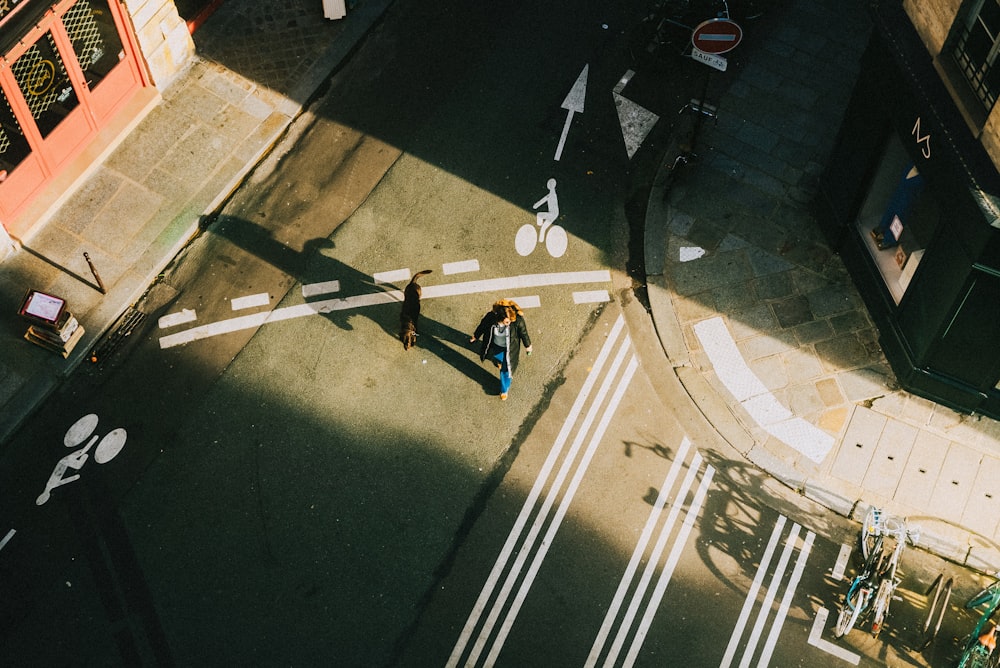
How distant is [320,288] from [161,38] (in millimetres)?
Result: 5965

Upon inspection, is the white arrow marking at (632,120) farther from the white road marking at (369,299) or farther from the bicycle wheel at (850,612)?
the bicycle wheel at (850,612)

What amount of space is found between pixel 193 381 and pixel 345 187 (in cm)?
454

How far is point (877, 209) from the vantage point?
630 inches

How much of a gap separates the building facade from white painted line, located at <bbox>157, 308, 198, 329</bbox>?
3108mm

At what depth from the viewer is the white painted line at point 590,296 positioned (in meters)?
16.4

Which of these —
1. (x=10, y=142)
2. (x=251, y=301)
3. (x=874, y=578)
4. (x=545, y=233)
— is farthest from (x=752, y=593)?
(x=10, y=142)

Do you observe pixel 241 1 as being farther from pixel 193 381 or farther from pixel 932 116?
pixel 932 116

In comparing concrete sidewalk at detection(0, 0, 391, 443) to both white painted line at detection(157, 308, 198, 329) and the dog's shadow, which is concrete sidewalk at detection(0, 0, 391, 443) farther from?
the dog's shadow

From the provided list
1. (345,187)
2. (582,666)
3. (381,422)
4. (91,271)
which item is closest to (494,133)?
(345,187)

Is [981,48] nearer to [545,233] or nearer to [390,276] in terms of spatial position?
[545,233]

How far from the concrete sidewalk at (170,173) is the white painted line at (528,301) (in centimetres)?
572

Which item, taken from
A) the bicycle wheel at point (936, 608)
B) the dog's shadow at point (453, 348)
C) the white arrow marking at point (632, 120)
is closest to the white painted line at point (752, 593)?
the bicycle wheel at point (936, 608)

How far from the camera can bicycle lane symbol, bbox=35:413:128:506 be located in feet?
47.8

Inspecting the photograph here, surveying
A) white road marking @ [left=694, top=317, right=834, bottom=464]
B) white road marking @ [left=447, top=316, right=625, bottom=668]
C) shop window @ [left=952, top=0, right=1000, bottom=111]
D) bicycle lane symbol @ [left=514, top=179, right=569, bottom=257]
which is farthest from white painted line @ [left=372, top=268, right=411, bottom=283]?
shop window @ [left=952, top=0, right=1000, bottom=111]
